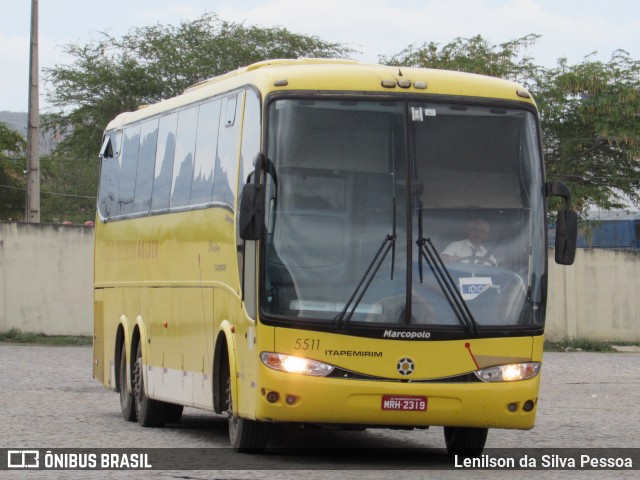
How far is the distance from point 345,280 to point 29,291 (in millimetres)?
22593

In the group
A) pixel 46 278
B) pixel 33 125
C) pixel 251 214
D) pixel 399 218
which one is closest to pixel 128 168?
pixel 251 214

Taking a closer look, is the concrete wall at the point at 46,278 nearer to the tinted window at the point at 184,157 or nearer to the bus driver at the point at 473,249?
the tinted window at the point at 184,157

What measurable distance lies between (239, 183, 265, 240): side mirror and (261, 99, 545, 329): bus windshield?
0.51 feet

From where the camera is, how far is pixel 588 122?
1886 inches

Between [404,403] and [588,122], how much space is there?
125ft

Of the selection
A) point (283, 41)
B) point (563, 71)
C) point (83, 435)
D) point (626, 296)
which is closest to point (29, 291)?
point (626, 296)

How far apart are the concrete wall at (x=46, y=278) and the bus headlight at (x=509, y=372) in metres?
22.8

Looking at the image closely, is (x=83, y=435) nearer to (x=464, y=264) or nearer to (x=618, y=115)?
(x=464, y=264)

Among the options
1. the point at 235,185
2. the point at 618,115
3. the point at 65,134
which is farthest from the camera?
the point at 65,134

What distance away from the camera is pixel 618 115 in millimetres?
46531

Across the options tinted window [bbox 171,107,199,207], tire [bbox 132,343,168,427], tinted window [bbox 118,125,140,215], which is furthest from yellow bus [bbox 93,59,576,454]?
tinted window [bbox 118,125,140,215]

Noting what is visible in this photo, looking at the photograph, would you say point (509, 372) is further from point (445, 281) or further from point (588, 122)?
point (588, 122)

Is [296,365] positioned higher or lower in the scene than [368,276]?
lower

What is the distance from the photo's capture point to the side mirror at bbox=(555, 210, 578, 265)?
11.9 meters
